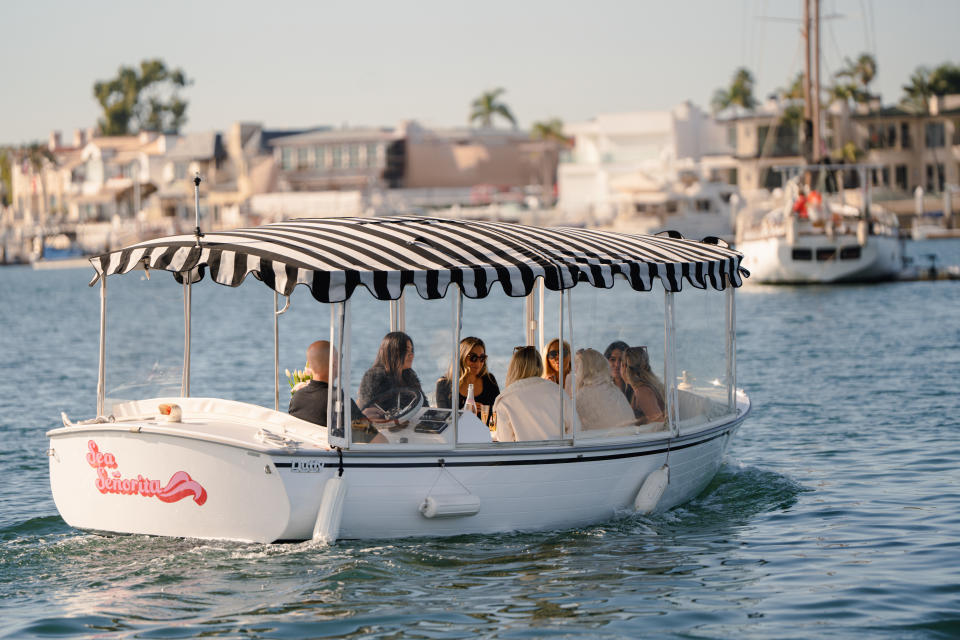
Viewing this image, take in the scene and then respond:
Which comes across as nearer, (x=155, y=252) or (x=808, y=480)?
(x=155, y=252)

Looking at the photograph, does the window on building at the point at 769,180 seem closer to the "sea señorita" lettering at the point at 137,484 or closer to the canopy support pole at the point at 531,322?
the canopy support pole at the point at 531,322

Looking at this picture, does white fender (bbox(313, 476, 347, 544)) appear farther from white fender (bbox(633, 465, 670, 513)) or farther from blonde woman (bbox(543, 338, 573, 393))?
white fender (bbox(633, 465, 670, 513))

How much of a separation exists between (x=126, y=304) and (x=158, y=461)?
71.0 inches

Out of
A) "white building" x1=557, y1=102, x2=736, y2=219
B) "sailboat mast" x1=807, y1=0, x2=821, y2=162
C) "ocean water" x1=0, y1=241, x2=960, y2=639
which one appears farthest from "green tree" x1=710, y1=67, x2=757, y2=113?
"ocean water" x1=0, y1=241, x2=960, y2=639

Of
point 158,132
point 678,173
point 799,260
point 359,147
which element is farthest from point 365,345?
point 158,132

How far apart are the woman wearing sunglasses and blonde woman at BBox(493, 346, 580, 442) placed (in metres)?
0.64

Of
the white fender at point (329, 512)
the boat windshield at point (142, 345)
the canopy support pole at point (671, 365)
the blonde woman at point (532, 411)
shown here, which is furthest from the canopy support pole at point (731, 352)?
the boat windshield at point (142, 345)

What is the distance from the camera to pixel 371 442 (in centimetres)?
1080

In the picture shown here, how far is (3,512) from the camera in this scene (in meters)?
14.1

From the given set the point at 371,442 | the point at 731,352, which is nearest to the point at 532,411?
the point at 371,442

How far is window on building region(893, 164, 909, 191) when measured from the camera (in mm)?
108125

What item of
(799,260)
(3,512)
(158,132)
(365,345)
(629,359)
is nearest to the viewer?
(629,359)

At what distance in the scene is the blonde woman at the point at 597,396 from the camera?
11.9 meters

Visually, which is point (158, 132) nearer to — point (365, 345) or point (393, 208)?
point (393, 208)
